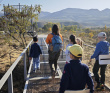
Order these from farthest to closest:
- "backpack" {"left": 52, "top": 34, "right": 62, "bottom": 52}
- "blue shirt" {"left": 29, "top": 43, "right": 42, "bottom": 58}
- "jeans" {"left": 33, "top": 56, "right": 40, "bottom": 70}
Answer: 1. "jeans" {"left": 33, "top": 56, "right": 40, "bottom": 70}
2. "blue shirt" {"left": 29, "top": 43, "right": 42, "bottom": 58}
3. "backpack" {"left": 52, "top": 34, "right": 62, "bottom": 52}

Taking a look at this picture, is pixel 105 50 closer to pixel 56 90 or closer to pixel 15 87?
pixel 56 90

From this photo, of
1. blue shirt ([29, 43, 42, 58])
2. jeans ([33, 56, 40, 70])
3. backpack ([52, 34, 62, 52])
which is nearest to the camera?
backpack ([52, 34, 62, 52])

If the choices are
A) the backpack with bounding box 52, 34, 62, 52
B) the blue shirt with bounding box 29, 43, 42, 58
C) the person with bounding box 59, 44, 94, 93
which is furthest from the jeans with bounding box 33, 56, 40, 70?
the person with bounding box 59, 44, 94, 93

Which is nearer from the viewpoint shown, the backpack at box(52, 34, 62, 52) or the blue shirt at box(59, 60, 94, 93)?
the blue shirt at box(59, 60, 94, 93)

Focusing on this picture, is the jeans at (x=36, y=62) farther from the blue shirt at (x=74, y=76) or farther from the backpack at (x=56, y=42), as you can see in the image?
the blue shirt at (x=74, y=76)

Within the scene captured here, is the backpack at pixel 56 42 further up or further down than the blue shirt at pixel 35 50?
further up

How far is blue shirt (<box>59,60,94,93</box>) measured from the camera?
1.91 m

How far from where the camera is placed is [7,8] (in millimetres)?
7086

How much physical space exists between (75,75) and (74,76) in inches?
0.8

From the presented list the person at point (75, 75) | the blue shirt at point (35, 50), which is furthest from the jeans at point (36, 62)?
the person at point (75, 75)

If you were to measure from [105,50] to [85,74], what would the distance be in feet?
4.83

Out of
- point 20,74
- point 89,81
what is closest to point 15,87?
point 20,74

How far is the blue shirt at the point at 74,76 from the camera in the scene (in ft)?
6.25

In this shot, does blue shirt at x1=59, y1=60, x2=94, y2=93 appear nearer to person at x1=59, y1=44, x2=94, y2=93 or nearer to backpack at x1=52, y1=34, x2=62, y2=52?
person at x1=59, y1=44, x2=94, y2=93
